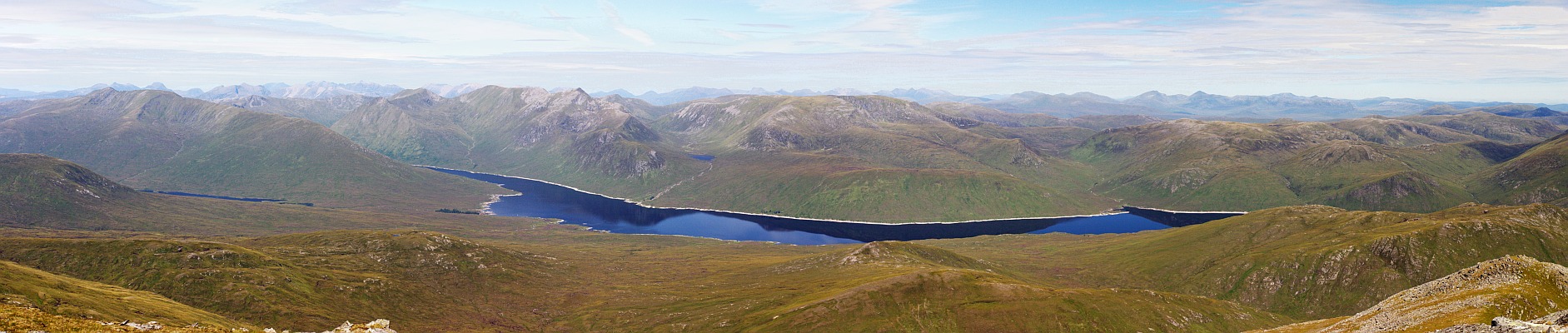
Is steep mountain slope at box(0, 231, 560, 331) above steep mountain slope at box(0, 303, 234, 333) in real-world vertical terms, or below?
below

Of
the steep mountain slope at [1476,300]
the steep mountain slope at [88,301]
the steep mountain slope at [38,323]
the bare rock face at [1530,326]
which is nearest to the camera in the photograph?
the steep mountain slope at [38,323]

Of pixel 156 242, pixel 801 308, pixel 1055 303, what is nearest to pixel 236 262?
pixel 156 242

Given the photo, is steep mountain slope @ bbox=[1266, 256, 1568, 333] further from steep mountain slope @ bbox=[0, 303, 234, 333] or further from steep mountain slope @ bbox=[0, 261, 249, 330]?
steep mountain slope @ bbox=[0, 261, 249, 330]

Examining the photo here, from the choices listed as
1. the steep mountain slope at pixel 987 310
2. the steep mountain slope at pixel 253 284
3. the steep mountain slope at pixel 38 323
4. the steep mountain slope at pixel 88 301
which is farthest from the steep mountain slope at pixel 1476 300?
the steep mountain slope at pixel 88 301

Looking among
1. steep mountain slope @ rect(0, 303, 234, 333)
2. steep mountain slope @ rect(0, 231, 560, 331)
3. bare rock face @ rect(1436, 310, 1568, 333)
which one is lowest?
steep mountain slope @ rect(0, 231, 560, 331)

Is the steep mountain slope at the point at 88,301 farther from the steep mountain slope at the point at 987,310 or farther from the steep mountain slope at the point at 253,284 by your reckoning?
the steep mountain slope at the point at 987,310

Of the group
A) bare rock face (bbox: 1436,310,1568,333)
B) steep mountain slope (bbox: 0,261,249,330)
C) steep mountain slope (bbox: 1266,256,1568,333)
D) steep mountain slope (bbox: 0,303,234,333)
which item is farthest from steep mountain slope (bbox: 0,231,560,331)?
bare rock face (bbox: 1436,310,1568,333)

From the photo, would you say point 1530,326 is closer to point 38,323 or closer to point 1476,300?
point 1476,300
